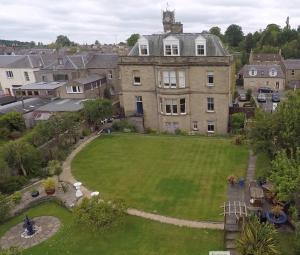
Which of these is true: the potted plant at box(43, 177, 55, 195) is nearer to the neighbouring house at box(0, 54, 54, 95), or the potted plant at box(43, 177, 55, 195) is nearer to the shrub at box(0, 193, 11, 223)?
the shrub at box(0, 193, 11, 223)

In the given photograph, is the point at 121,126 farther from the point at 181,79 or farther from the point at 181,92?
the point at 181,79

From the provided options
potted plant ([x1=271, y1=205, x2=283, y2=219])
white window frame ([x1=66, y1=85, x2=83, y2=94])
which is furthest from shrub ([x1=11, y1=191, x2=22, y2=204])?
white window frame ([x1=66, y1=85, x2=83, y2=94])

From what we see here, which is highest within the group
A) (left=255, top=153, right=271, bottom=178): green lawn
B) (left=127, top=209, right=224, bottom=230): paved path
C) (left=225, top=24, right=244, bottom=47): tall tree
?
(left=225, top=24, right=244, bottom=47): tall tree

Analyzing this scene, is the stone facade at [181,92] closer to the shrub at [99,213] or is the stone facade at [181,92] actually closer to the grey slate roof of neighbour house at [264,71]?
the shrub at [99,213]

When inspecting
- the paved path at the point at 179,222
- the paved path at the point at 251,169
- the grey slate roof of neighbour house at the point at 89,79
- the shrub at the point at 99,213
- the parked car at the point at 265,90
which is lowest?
the paved path at the point at 179,222

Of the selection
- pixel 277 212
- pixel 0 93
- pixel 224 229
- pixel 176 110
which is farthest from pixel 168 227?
pixel 0 93

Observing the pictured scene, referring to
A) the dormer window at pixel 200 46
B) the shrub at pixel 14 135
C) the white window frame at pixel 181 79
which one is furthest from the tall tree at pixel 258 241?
the shrub at pixel 14 135
